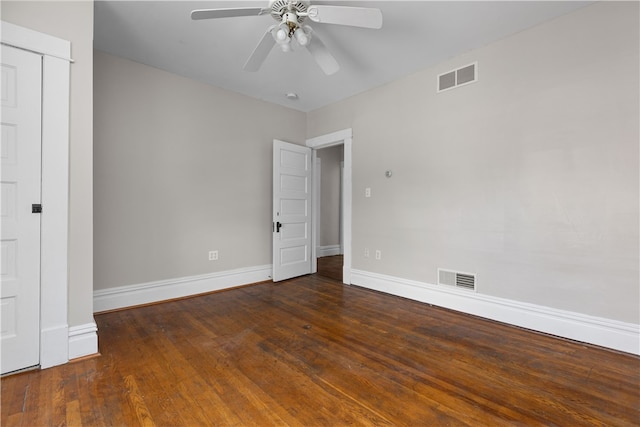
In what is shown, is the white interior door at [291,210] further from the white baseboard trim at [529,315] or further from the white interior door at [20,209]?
the white interior door at [20,209]

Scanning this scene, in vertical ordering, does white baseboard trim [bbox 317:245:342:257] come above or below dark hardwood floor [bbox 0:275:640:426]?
above

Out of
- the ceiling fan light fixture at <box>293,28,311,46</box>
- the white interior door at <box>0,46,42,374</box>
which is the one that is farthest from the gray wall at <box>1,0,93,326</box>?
the ceiling fan light fixture at <box>293,28,311,46</box>

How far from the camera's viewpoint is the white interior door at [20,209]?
1917 mm

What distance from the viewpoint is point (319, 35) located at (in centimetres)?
272

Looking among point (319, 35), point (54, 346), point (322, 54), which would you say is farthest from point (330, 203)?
point (54, 346)

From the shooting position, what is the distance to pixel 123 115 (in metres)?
3.22

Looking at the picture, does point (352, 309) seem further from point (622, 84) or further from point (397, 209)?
point (622, 84)

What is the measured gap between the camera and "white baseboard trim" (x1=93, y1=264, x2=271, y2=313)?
10.2 ft

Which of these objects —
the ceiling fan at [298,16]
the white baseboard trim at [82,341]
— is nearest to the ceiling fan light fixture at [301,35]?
the ceiling fan at [298,16]

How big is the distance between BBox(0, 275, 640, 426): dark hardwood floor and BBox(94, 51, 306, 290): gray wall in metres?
0.78

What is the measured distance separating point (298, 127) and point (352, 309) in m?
3.06

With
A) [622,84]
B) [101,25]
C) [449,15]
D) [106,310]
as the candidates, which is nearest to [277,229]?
[106,310]

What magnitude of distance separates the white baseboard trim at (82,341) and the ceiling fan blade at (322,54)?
2731 millimetres

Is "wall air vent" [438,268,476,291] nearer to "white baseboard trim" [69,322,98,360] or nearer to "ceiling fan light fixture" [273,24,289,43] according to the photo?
"ceiling fan light fixture" [273,24,289,43]
